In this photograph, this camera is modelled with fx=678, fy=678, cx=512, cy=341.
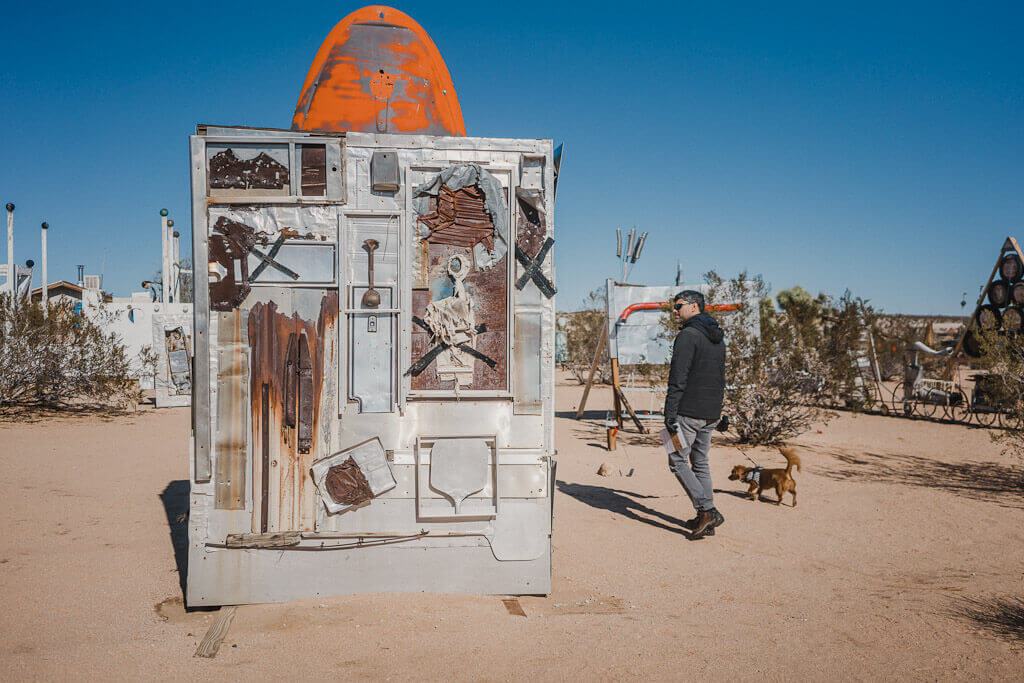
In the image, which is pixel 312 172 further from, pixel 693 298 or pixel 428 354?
pixel 693 298

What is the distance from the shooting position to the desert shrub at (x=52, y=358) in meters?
13.1

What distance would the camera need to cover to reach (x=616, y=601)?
13.6 ft

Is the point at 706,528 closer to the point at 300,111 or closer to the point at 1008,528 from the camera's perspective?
the point at 1008,528

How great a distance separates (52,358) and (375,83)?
39.9ft

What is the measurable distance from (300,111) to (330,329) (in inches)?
83.0

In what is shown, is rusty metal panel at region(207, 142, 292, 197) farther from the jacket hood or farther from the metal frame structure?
the jacket hood

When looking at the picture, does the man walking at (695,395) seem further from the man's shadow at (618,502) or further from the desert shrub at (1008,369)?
the desert shrub at (1008,369)

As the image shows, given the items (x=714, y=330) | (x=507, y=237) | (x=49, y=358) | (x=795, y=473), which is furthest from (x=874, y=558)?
(x=49, y=358)

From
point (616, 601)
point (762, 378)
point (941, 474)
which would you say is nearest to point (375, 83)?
point (616, 601)

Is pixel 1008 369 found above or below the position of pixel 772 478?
above

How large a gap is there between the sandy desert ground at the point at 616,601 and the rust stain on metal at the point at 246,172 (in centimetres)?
239

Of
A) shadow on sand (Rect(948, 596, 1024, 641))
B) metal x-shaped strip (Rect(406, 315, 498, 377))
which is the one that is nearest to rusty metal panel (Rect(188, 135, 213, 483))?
metal x-shaped strip (Rect(406, 315, 498, 377))

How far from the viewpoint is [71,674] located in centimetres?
302

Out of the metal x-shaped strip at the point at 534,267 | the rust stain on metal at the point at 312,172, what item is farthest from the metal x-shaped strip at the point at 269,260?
the metal x-shaped strip at the point at 534,267
